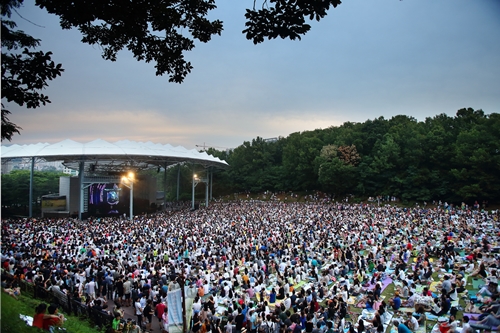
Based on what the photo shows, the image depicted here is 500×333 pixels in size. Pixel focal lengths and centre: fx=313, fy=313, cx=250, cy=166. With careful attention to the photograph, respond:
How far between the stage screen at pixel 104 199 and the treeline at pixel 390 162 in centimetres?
2300

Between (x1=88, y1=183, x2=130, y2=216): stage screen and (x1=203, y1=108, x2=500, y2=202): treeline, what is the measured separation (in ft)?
75.4

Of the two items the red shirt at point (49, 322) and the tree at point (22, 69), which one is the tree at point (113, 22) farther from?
the red shirt at point (49, 322)

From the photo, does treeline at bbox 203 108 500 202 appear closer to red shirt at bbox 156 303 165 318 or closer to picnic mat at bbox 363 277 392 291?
picnic mat at bbox 363 277 392 291

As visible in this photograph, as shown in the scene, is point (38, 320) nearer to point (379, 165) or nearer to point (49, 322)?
point (49, 322)

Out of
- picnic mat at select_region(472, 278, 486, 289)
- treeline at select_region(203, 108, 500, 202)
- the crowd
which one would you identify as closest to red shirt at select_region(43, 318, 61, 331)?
the crowd

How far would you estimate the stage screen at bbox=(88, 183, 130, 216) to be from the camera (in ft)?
104

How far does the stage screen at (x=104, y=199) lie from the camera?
3167 cm

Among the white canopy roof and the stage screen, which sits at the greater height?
the white canopy roof

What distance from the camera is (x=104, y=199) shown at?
106ft

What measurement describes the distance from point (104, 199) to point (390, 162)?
33.4 m

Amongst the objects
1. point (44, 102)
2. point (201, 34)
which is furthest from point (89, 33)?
point (201, 34)

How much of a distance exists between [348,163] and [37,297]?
37.9m

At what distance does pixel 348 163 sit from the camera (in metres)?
41.3

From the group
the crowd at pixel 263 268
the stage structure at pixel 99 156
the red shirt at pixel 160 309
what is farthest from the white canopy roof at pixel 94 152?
the red shirt at pixel 160 309
